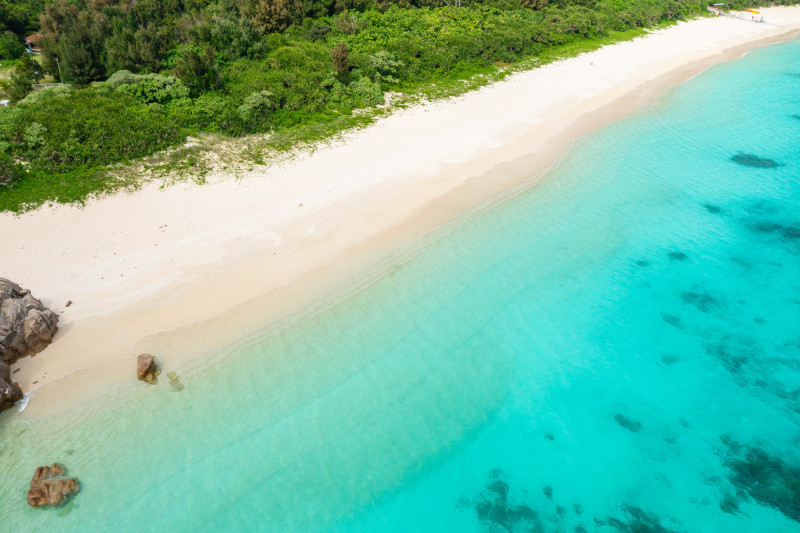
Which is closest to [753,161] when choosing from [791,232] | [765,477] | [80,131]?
[791,232]

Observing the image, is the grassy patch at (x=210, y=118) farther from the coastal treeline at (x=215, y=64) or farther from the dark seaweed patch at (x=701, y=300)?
the dark seaweed patch at (x=701, y=300)

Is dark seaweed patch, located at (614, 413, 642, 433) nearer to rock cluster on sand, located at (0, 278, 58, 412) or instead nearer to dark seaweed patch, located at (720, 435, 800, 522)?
dark seaweed patch, located at (720, 435, 800, 522)

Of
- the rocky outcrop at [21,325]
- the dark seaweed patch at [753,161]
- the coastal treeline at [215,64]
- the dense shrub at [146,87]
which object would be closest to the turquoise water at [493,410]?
the rocky outcrop at [21,325]

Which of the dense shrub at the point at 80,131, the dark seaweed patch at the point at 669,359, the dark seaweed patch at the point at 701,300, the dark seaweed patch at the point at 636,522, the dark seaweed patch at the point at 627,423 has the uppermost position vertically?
the dense shrub at the point at 80,131

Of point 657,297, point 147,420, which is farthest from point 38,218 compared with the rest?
point 657,297

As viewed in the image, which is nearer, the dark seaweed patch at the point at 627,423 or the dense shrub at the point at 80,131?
the dark seaweed patch at the point at 627,423

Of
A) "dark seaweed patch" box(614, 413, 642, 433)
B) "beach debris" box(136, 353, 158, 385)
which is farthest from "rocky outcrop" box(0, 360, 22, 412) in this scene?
"dark seaweed patch" box(614, 413, 642, 433)
